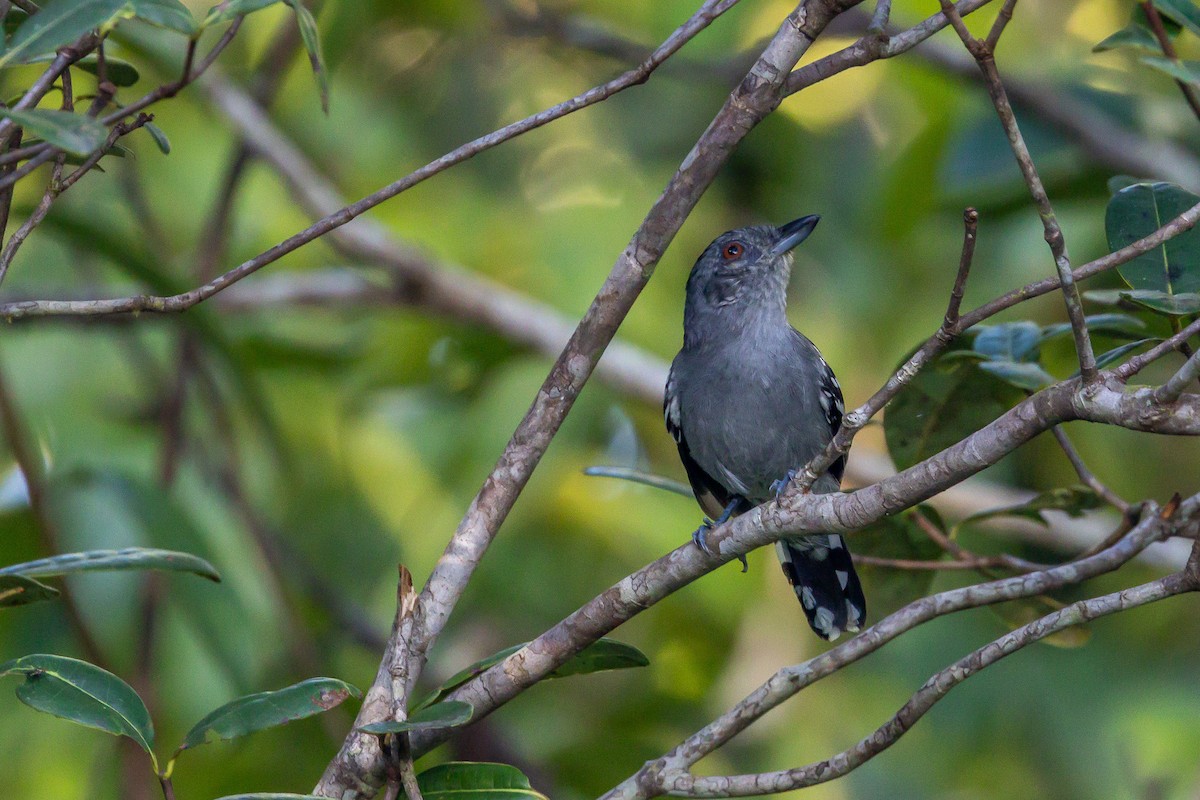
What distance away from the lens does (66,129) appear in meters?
1.93

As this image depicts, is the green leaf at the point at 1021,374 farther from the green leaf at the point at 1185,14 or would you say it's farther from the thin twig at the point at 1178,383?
the thin twig at the point at 1178,383

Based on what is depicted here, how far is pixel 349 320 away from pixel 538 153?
89.7 inches

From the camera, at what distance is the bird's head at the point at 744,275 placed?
5.11 m

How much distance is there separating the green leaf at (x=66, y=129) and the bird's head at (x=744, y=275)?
3.40 m

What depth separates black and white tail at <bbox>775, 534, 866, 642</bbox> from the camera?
4.99m

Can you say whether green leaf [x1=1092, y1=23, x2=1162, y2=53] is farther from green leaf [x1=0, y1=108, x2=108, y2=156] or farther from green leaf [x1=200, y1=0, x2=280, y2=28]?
green leaf [x1=0, y1=108, x2=108, y2=156]

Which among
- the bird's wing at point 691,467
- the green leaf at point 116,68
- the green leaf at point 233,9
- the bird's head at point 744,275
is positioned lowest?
the green leaf at point 233,9

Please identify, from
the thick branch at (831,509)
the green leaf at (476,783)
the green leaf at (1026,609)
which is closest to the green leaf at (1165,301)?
the thick branch at (831,509)

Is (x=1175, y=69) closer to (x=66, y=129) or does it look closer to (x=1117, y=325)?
(x=1117, y=325)

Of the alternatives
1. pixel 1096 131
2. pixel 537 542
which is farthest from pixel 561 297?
pixel 1096 131

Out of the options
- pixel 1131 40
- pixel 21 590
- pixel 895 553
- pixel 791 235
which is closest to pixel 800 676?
pixel 895 553

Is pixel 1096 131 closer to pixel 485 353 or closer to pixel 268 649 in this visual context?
pixel 485 353

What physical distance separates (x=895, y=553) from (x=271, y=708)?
2180 mm

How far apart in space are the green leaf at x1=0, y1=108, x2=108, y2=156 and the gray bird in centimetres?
297
